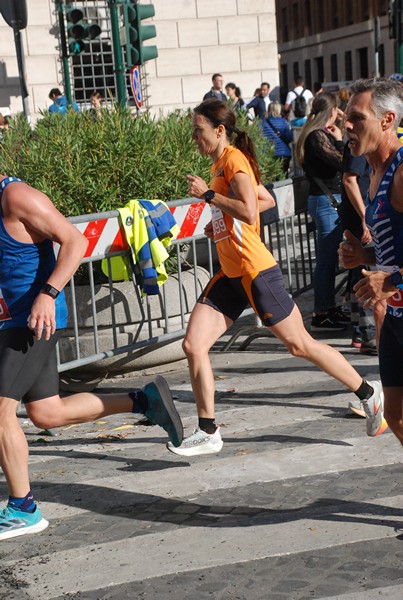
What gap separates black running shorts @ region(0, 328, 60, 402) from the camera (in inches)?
Answer: 206

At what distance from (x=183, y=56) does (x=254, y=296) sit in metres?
23.9

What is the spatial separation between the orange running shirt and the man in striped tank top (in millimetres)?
1648

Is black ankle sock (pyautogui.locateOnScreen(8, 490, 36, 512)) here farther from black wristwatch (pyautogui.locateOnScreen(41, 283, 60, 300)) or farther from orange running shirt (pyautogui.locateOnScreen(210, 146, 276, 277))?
orange running shirt (pyautogui.locateOnScreen(210, 146, 276, 277))

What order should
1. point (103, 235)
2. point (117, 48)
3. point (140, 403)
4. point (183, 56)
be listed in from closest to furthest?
point (140, 403)
point (103, 235)
point (117, 48)
point (183, 56)

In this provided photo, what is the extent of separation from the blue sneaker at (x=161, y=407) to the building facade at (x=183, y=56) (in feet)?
76.0

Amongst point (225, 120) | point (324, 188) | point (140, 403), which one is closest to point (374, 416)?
point (140, 403)

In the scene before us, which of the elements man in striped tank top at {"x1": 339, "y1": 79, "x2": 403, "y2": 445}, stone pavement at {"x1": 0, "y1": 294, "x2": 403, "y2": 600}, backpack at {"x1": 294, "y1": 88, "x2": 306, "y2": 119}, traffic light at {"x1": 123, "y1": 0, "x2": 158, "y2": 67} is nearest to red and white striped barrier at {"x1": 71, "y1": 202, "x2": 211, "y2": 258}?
stone pavement at {"x1": 0, "y1": 294, "x2": 403, "y2": 600}

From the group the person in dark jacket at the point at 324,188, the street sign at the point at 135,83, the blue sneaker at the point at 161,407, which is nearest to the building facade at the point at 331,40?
the street sign at the point at 135,83

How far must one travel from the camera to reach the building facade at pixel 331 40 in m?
64.7

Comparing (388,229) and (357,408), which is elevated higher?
(388,229)

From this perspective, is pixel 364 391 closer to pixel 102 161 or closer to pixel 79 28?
pixel 102 161

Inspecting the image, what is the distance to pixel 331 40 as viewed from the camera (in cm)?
7381

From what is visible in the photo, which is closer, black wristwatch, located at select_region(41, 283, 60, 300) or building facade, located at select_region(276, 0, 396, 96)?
black wristwatch, located at select_region(41, 283, 60, 300)

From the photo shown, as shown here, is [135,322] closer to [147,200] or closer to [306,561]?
[147,200]
